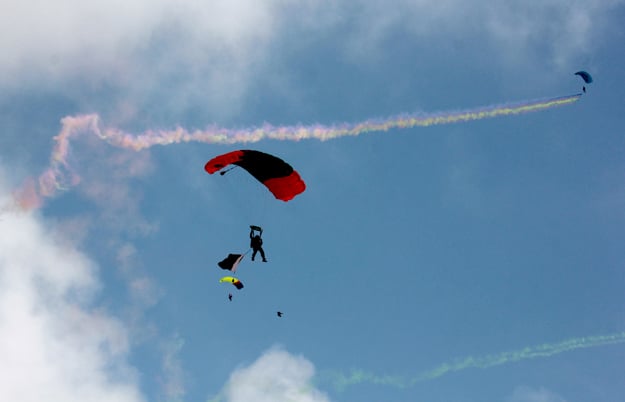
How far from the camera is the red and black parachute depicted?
31181 mm

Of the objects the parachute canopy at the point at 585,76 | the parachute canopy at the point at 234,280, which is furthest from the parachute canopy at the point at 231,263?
the parachute canopy at the point at 585,76

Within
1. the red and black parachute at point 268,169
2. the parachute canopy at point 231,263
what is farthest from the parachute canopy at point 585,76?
the parachute canopy at point 231,263

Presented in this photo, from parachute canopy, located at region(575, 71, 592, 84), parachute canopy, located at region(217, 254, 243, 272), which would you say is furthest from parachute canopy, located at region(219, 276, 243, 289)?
parachute canopy, located at region(575, 71, 592, 84)

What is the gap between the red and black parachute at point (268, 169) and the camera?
31.2 meters

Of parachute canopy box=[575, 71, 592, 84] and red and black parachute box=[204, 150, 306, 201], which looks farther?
parachute canopy box=[575, 71, 592, 84]

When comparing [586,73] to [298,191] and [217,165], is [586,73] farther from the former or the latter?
[217,165]

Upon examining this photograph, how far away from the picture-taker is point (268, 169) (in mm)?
32406

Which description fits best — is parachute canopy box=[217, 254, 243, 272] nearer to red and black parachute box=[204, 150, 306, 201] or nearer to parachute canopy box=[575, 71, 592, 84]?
red and black parachute box=[204, 150, 306, 201]

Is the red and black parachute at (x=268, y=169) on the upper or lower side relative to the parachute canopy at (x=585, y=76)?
lower

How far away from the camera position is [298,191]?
109 feet

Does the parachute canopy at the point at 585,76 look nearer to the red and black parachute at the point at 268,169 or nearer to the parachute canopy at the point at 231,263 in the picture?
the red and black parachute at the point at 268,169

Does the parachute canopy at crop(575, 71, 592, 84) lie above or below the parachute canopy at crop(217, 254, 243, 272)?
above

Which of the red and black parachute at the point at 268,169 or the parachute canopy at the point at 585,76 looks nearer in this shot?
the red and black parachute at the point at 268,169

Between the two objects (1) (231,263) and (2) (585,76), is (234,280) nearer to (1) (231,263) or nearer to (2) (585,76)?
(1) (231,263)
